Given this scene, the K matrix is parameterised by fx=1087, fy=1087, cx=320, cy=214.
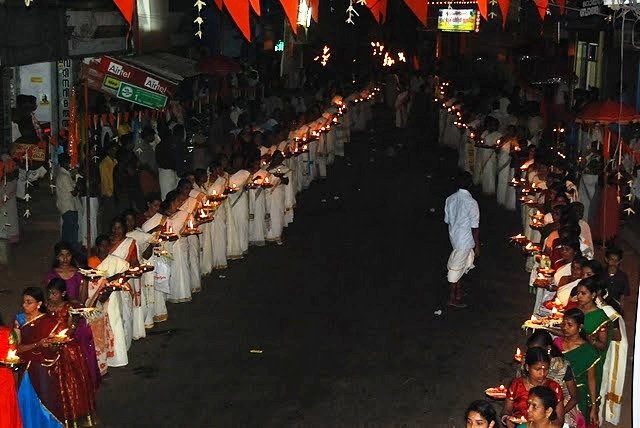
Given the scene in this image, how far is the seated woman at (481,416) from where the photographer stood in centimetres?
616

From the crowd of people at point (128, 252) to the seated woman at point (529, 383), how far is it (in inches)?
131

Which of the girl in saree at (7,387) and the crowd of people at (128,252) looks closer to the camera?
the girl in saree at (7,387)

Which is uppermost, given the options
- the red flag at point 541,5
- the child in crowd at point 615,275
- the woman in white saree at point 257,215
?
the red flag at point 541,5

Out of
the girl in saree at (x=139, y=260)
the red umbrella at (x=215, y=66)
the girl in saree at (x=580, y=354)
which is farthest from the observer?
the red umbrella at (x=215, y=66)

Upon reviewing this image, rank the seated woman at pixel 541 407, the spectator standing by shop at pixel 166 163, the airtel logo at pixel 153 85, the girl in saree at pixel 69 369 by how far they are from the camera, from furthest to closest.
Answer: the spectator standing by shop at pixel 166 163 < the airtel logo at pixel 153 85 < the girl in saree at pixel 69 369 < the seated woman at pixel 541 407

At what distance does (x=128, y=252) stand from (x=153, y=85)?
22.7ft

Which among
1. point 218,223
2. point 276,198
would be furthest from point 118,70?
point 218,223

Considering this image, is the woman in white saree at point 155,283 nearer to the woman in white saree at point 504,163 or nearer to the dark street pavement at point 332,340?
the dark street pavement at point 332,340

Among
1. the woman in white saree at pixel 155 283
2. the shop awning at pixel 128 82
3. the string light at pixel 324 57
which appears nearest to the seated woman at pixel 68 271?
the woman in white saree at pixel 155 283

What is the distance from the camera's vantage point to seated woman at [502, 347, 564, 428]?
6.93 meters

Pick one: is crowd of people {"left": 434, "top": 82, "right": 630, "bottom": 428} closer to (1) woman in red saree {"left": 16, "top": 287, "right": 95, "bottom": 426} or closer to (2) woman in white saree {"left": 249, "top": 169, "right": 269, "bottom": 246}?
(1) woman in red saree {"left": 16, "top": 287, "right": 95, "bottom": 426}

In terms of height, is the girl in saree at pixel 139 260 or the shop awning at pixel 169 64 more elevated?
the shop awning at pixel 169 64

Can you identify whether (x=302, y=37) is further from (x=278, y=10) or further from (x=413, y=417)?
(x=413, y=417)

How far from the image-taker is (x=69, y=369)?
27.6 ft
